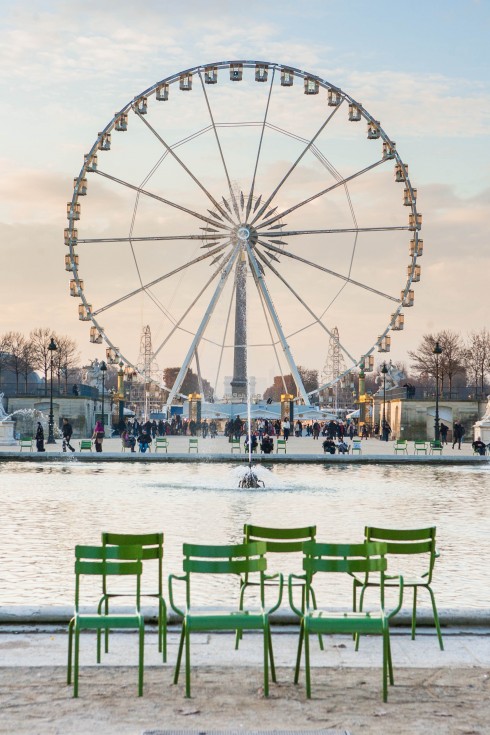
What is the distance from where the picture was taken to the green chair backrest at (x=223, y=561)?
762 centimetres

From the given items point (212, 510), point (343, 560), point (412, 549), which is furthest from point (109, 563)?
point (212, 510)

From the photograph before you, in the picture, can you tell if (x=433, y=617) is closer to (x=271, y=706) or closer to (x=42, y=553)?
(x=271, y=706)

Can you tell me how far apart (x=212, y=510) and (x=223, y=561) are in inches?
515

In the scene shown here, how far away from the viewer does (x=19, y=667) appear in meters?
7.83

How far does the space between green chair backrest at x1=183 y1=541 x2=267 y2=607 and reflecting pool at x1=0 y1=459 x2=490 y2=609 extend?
2.74 meters

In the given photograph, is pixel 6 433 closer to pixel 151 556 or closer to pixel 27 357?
pixel 151 556

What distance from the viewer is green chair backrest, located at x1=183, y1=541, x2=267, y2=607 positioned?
300 inches

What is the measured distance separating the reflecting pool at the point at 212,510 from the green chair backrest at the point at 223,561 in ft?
8.98

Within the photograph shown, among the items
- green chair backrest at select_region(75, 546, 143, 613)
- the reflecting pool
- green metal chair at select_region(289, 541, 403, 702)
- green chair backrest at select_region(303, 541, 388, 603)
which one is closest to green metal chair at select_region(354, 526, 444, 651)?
green chair backrest at select_region(303, 541, 388, 603)

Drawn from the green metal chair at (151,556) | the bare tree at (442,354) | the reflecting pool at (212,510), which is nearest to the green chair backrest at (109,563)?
the green metal chair at (151,556)

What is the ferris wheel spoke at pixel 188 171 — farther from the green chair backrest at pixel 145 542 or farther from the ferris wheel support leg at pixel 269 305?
the green chair backrest at pixel 145 542

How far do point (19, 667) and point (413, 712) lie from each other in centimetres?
284

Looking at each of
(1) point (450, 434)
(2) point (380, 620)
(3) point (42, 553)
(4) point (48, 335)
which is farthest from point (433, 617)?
(4) point (48, 335)

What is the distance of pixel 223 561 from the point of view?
7.58m
